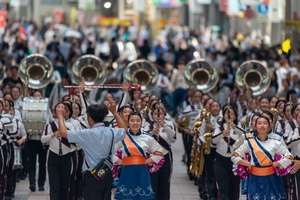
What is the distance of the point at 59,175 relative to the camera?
15461mm

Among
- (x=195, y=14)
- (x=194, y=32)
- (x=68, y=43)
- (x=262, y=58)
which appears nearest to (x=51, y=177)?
(x=262, y=58)

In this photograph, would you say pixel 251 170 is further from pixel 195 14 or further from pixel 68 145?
pixel 195 14

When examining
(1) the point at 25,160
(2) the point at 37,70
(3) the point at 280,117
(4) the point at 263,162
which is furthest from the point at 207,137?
(2) the point at 37,70

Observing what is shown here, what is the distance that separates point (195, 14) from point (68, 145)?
45.8m

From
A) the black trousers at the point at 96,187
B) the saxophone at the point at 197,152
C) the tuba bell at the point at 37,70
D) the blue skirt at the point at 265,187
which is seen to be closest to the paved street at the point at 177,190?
the saxophone at the point at 197,152

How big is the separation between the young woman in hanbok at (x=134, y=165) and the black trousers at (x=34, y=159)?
383cm

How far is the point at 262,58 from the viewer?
31.5 m

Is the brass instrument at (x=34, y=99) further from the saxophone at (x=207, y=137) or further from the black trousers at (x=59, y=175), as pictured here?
the saxophone at (x=207, y=137)

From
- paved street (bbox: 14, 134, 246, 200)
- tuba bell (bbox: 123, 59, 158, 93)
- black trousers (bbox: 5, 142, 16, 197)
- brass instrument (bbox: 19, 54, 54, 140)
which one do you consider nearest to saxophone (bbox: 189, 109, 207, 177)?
paved street (bbox: 14, 134, 246, 200)

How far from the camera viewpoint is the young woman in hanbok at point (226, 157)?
15.7 m

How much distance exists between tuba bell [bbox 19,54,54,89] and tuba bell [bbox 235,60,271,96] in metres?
3.48

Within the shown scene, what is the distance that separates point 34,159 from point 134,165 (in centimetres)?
405

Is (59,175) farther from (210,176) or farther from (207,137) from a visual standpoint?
(210,176)

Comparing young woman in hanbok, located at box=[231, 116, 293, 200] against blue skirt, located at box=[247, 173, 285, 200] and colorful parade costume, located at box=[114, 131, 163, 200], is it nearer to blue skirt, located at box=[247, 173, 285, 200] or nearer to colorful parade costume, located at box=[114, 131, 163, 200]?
blue skirt, located at box=[247, 173, 285, 200]
